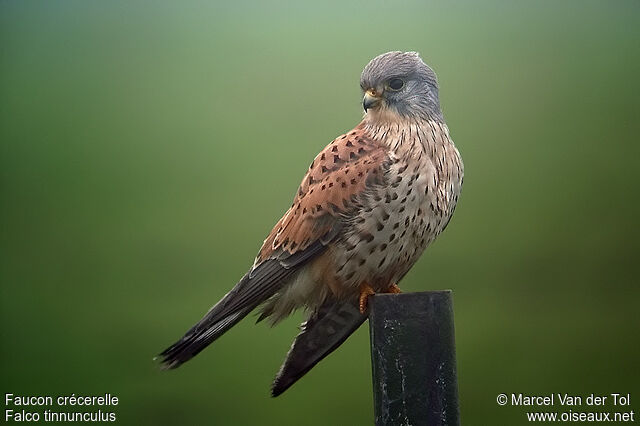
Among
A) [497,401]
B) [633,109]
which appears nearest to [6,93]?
[497,401]

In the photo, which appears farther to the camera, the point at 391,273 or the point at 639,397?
the point at 639,397

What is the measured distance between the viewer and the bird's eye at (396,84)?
237 centimetres

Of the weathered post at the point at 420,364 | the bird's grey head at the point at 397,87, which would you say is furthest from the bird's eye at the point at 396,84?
the weathered post at the point at 420,364

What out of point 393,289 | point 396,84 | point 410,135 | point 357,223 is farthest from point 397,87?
point 393,289

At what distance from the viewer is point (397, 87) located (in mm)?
2383

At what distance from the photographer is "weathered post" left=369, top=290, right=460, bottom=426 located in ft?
6.04

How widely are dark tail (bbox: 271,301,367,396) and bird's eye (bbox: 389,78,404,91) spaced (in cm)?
71

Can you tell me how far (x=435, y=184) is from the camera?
2.28m

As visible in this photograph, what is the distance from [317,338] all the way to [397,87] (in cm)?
84

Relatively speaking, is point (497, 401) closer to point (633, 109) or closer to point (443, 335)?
point (443, 335)

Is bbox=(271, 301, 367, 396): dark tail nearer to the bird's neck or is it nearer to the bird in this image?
the bird

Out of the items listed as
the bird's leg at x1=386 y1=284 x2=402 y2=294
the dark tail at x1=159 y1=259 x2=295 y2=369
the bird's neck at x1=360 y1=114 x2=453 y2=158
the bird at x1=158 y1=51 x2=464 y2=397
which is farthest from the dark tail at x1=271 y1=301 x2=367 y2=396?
the bird's neck at x1=360 y1=114 x2=453 y2=158

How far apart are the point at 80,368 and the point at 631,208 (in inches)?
82.3

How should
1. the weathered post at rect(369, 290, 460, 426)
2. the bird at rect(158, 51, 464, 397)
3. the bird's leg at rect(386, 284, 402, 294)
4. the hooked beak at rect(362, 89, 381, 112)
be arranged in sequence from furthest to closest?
the bird's leg at rect(386, 284, 402, 294), the hooked beak at rect(362, 89, 381, 112), the bird at rect(158, 51, 464, 397), the weathered post at rect(369, 290, 460, 426)
